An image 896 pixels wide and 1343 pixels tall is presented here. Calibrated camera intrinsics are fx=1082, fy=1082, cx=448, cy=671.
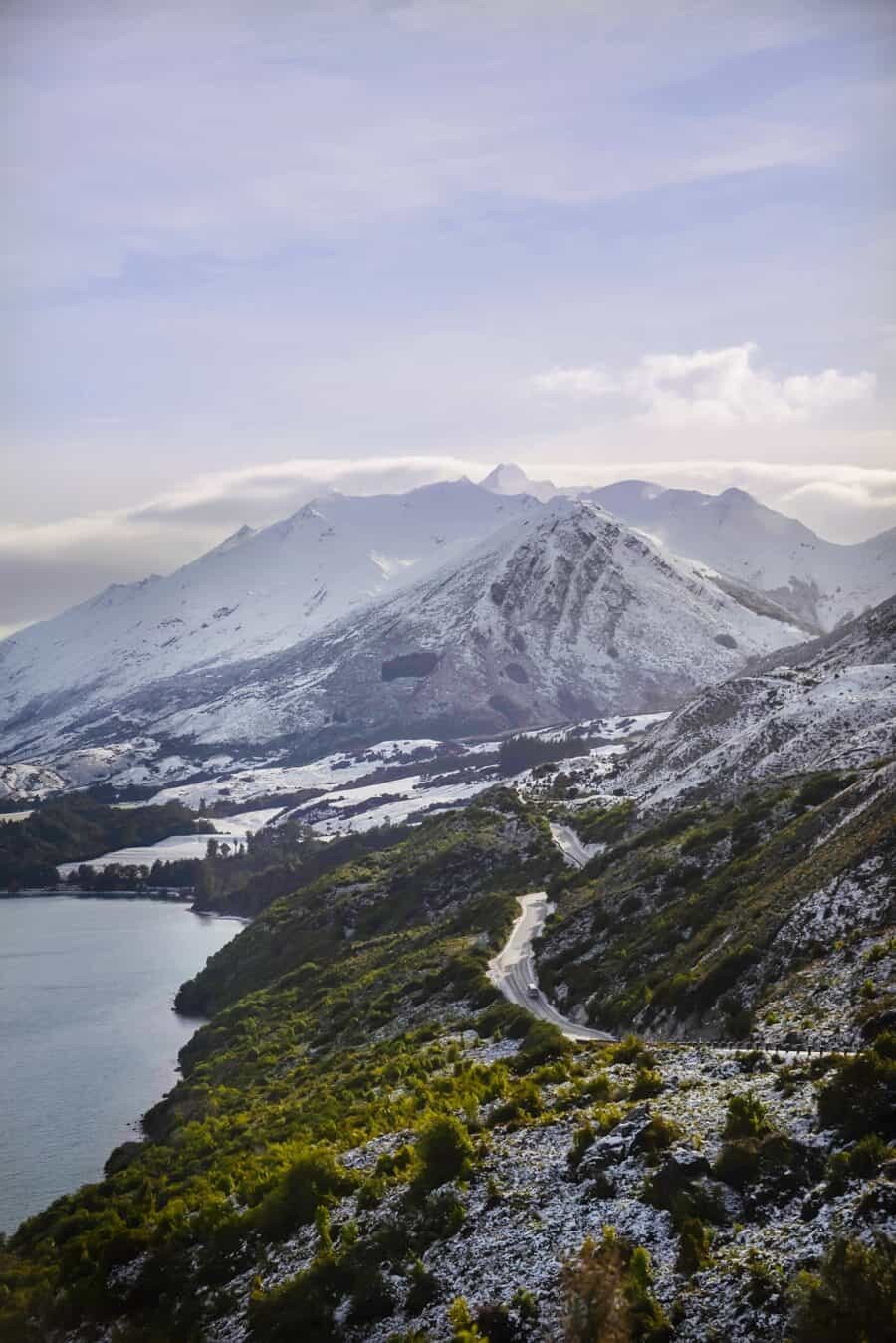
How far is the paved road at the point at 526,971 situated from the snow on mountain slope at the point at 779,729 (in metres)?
22.1

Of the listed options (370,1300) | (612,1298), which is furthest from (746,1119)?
(370,1300)

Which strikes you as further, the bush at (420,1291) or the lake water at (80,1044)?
the lake water at (80,1044)

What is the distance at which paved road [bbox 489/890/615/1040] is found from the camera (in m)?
52.5

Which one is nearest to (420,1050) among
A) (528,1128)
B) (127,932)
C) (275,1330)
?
(528,1128)

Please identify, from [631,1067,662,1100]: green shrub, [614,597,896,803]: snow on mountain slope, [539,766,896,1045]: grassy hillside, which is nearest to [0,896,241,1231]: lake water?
[539,766,896,1045]: grassy hillside

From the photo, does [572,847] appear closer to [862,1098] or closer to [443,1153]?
[443,1153]

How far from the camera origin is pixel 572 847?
10050 cm

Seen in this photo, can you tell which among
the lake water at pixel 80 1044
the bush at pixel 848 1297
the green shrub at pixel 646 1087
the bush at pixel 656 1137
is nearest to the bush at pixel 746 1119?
the bush at pixel 656 1137

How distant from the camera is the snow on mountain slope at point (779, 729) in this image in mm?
86875

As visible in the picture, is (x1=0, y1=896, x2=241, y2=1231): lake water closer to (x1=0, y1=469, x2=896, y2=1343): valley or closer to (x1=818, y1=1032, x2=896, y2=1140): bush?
(x1=0, y1=469, x2=896, y2=1343): valley

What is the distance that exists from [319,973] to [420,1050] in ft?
137

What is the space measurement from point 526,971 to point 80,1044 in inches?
2524

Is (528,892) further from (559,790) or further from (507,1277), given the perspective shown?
(507,1277)

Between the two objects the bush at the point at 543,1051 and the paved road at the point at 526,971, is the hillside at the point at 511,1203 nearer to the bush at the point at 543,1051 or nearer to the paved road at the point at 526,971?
the bush at the point at 543,1051
